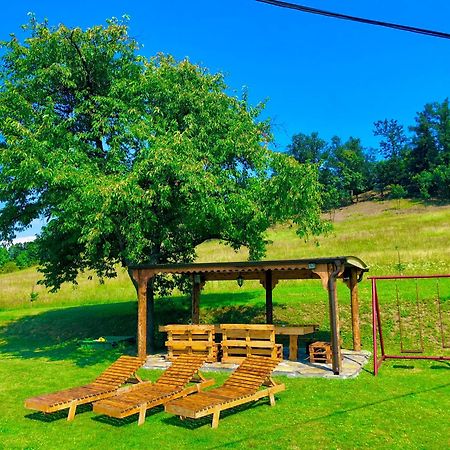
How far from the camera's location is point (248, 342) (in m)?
13.9

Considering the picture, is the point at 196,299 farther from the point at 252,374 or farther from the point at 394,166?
the point at 394,166

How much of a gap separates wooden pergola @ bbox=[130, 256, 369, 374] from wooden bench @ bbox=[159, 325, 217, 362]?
941 mm

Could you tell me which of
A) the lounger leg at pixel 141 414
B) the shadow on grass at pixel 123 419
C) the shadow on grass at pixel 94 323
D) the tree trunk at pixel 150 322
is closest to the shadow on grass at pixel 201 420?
the lounger leg at pixel 141 414

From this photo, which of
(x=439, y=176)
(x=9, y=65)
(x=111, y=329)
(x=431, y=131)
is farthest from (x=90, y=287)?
(x=431, y=131)

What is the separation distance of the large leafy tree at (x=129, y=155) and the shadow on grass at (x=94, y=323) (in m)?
3.82

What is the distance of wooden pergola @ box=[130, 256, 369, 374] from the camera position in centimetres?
1262

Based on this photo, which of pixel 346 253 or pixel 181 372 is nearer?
pixel 181 372

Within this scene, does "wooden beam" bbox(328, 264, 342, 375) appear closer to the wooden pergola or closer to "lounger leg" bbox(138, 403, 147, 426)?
the wooden pergola

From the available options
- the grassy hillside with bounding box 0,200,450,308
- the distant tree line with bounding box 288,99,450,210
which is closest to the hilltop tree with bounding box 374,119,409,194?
the distant tree line with bounding box 288,99,450,210

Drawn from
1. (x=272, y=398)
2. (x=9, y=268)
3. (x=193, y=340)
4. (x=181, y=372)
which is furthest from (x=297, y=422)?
(x=9, y=268)

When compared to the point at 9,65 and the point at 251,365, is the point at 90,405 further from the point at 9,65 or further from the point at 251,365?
the point at 9,65

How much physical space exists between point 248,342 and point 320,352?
2.23m

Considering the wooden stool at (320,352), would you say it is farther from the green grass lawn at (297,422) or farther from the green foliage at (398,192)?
the green foliage at (398,192)

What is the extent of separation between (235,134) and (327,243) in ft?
101
